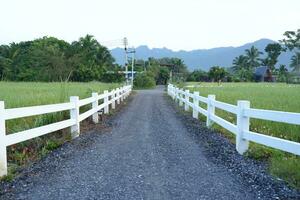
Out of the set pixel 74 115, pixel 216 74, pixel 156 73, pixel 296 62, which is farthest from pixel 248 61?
pixel 74 115

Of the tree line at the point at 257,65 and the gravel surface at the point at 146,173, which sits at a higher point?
the tree line at the point at 257,65

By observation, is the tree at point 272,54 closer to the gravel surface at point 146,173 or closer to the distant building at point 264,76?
the distant building at point 264,76

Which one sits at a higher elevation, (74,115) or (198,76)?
(198,76)

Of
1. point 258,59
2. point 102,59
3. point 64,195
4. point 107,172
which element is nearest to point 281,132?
point 107,172

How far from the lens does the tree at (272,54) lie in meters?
101

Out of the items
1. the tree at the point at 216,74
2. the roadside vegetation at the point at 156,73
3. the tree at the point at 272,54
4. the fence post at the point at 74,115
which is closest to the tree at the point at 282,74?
the tree at the point at 272,54

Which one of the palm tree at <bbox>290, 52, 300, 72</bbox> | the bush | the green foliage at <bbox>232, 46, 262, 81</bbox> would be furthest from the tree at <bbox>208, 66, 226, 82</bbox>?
the bush

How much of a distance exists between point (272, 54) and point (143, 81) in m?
57.2

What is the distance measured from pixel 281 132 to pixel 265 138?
242 cm

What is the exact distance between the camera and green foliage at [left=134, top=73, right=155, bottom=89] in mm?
60281

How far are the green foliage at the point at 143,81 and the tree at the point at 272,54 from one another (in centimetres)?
5337

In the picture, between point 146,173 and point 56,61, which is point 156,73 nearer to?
point 56,61

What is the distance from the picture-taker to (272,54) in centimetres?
10438

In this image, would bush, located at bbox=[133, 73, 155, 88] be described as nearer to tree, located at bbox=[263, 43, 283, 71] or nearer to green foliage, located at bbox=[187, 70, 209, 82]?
green foliage, located at bbox=[187, 70, 209, 82]
